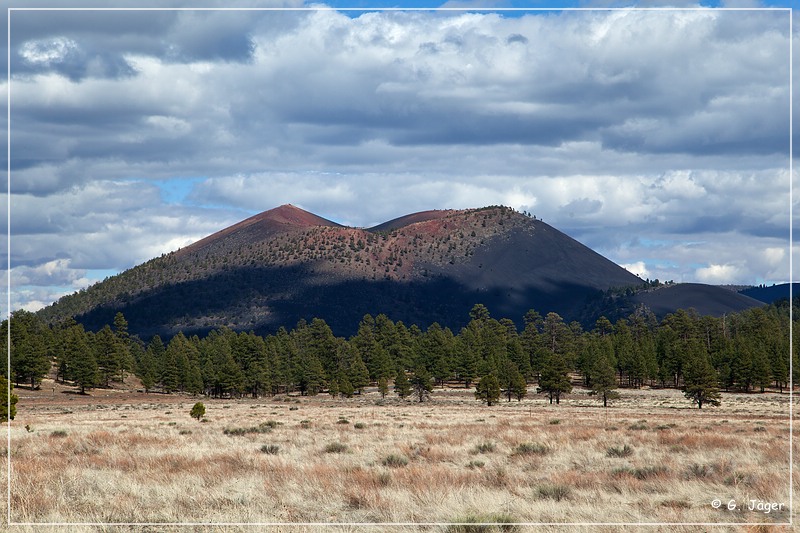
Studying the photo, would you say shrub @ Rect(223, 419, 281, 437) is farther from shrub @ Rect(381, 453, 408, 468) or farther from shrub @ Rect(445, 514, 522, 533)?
shrub @ Rect(445, 514, 522, 533)

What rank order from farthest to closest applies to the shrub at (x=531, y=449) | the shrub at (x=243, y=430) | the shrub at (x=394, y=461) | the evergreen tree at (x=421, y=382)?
the evergreen tree at (x=421, y=382)
the shrub at (x=243, y=430)
the shrub at (x=531, y=449)
the shrub at (x=394, y=461)

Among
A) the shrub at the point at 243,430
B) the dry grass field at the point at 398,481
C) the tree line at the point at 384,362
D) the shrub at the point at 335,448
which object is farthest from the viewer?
the tree line at the point at 384,362

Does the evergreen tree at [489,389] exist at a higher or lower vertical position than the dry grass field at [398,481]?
lower

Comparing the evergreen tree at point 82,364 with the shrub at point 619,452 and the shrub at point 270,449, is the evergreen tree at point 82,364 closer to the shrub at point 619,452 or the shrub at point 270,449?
the shrub at point 270,449

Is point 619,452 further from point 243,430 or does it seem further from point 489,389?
point 489,389

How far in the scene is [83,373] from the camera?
4355 inches

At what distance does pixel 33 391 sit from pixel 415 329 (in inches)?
3519

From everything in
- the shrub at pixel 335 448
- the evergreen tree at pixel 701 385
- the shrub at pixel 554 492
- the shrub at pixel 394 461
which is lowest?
the evergreen tree at pixel 701 385

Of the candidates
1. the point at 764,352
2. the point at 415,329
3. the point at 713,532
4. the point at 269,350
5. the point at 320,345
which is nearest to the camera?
the point at 713,532

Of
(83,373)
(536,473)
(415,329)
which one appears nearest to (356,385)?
(83,373)

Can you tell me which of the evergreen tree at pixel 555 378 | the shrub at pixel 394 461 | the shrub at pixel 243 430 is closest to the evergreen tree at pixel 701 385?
the evergreen tree at pixel 555 378

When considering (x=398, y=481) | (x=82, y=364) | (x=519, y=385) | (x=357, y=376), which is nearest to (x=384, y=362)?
(x=357, y=376)

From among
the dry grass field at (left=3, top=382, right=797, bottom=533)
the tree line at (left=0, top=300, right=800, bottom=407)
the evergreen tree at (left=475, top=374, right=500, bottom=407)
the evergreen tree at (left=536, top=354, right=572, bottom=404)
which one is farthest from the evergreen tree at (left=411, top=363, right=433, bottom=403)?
the dry grass field at (left=3, top=382, right=797, bottom=533)

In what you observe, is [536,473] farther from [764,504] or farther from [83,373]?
[83,373]
